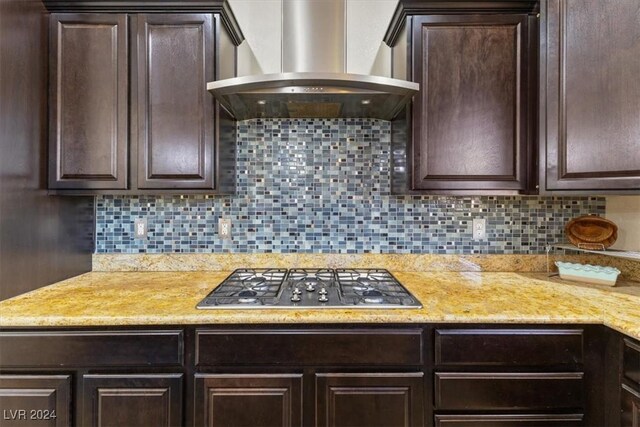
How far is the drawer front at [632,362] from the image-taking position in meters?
1.05

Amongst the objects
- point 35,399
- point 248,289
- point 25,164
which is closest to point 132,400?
point 35,399

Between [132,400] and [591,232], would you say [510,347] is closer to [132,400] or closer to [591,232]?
[591,232]

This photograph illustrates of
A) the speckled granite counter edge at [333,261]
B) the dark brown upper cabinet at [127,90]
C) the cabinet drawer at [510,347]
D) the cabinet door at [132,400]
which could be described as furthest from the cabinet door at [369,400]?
the dark brown upper cabinet at [127,90]

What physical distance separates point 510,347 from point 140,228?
1.83 m

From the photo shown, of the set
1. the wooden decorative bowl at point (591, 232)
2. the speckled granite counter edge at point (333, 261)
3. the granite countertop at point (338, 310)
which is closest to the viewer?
the granite countertop at point (338, 310)

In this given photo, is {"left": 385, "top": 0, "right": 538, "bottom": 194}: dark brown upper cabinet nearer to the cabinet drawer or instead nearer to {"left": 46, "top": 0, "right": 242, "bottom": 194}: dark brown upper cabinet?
the cabinet drawer

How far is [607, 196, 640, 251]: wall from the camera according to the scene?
168 centimetres

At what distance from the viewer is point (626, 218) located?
173 cm

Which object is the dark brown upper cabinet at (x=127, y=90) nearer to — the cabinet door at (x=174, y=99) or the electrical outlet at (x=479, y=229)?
the cabinet door at (x=174, y=99)

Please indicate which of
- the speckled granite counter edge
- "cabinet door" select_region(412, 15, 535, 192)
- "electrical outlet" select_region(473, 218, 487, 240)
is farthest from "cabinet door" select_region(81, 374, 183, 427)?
"electrical outlet" select_region(473, 218, 487, 240)

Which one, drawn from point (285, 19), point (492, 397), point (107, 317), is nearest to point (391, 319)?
point (492, 397)

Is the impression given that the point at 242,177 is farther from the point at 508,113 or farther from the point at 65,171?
the point at 508,113

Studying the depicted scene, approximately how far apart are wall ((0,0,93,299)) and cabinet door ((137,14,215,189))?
42 centimetres

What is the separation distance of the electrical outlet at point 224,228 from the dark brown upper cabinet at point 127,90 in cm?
43
